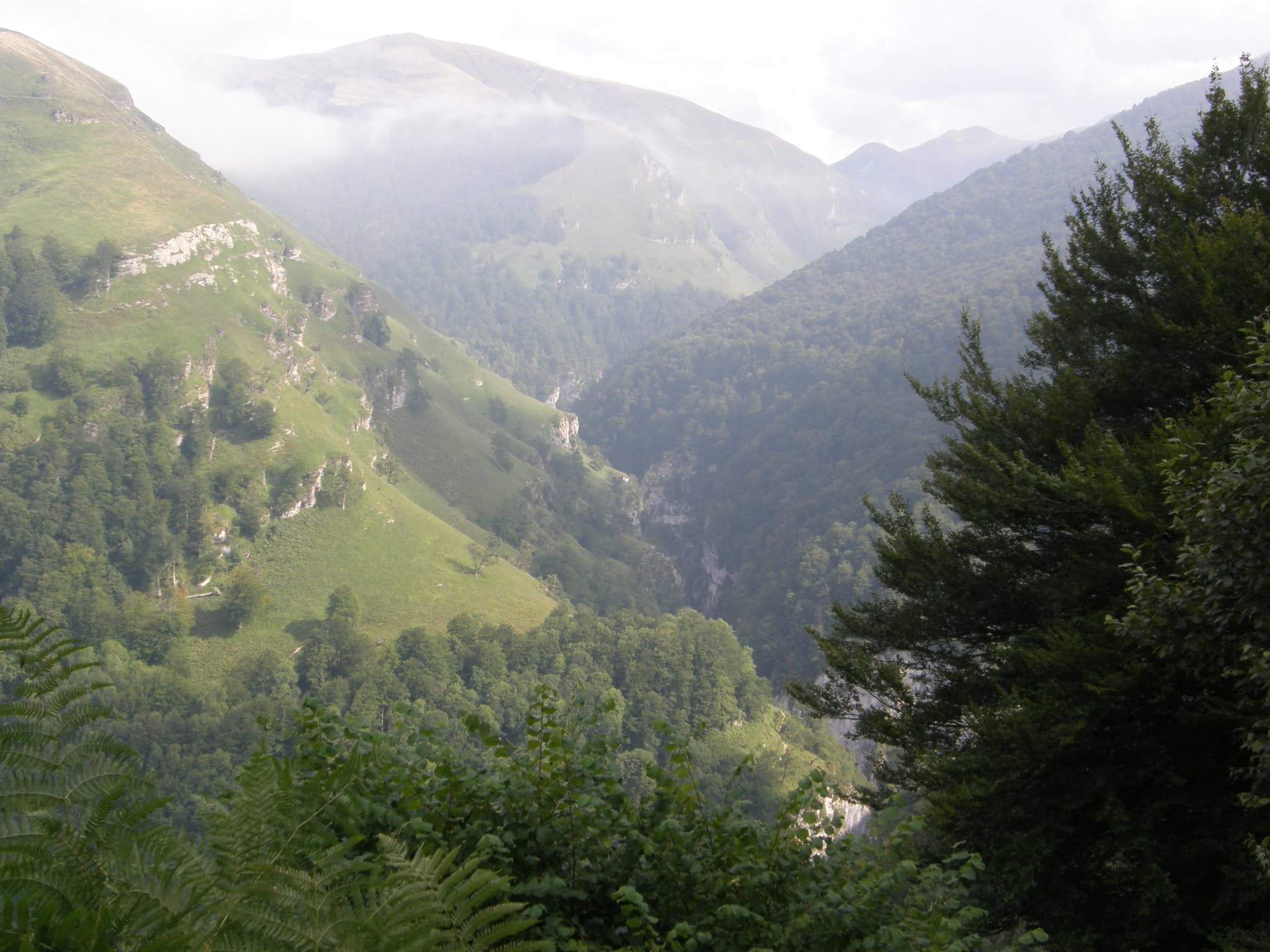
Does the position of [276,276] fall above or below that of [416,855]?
below

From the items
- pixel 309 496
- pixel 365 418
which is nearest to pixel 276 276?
pixel 365 418

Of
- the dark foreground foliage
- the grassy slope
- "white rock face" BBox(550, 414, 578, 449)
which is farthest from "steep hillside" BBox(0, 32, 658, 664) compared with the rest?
the dark foreground foliage

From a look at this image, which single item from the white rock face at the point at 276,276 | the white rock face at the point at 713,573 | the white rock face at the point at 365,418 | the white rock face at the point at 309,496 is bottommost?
the white rock face at the point at 713,573

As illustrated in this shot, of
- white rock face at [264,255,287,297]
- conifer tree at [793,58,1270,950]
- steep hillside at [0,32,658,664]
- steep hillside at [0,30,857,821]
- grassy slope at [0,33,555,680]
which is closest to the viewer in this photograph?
conifer tree at [793,58,1270,950]

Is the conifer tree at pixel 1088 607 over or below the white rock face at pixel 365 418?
over

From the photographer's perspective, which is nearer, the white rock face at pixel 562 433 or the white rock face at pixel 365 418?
the white rock face at pixel 365 418

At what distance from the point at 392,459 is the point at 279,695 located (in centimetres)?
5796

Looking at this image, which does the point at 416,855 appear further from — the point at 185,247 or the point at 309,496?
the point at 185,247

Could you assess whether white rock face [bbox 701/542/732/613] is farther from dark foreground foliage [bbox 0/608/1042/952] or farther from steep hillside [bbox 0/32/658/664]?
dark foreground foliage [bbox 0/608/1042/952]

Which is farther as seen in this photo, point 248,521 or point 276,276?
point 276,276

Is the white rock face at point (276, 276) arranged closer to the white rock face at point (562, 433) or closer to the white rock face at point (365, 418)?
the white rock face at point (365, 418)

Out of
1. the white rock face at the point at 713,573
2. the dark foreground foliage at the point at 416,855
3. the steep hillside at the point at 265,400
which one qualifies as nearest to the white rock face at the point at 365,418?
the steep hillside at the point at 265,400

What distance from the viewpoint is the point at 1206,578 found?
9602mm

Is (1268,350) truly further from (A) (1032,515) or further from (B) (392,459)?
(B) (392,459)
